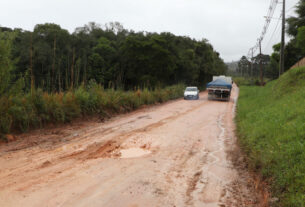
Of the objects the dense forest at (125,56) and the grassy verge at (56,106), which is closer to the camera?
the grassy verge at (56,106)

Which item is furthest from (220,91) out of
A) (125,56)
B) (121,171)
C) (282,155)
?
(121,171)

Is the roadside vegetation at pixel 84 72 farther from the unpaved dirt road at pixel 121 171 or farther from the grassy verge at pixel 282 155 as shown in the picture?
the grassy verge at pixel 282 155

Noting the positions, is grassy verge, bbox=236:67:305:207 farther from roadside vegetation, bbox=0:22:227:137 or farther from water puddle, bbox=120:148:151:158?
roadside vegetation, bbox=0:22:227:137

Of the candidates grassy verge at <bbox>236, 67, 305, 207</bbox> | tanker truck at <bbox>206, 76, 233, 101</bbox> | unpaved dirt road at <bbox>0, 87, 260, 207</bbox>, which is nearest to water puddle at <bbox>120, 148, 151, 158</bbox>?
unpaved dirt road at <bbox>0, 87, 260, 207</bbox>

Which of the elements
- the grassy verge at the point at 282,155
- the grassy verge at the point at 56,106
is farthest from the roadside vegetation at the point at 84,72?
the grassy verge at the point at 282,155

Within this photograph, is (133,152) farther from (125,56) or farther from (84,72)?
(125,56)

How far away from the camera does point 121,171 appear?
16.7 feet

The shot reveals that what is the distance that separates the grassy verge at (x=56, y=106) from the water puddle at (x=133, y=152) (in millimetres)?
3952

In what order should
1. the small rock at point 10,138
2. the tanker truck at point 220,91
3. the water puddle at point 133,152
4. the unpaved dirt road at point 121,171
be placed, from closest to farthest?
the unpaved dirt road at point 121,171 < the water puddle at point 133,152 < the small rock at point 10,138 < the tanker truck at point 220,91

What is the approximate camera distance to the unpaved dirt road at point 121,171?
12.9 ft

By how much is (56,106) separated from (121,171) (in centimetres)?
580

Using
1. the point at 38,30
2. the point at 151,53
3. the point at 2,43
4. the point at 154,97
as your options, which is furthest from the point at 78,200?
the point at 38,30

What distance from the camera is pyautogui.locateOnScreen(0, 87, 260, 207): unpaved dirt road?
3.94 metres

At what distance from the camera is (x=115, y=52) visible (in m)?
42.7
